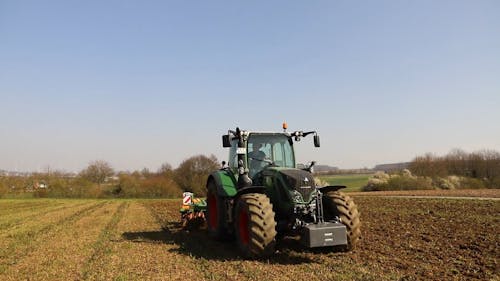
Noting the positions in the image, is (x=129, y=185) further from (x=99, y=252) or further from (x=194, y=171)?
(x=99, y=252)

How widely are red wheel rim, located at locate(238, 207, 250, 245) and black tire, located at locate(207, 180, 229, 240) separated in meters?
1.41

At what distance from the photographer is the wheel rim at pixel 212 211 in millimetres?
9477

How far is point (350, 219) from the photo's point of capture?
7188mm

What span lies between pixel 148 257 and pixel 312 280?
11.8 feet

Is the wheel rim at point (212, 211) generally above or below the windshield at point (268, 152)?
below

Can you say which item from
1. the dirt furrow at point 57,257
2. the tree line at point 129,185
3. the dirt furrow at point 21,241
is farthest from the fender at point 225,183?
the tree line at point 129,185

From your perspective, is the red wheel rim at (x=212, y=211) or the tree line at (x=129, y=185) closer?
the red wheel rim at (x=212, y=211)

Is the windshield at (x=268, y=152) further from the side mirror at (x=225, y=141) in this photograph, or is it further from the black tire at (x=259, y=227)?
the black tire at (x=259, y=227)

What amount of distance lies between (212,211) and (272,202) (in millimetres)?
2469

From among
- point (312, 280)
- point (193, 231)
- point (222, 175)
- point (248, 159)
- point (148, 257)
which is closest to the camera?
point (312, 280)

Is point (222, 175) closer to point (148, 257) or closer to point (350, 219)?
point (148, 257)

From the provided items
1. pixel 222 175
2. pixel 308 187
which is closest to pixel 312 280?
pixel 308 187

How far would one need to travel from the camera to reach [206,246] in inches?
346

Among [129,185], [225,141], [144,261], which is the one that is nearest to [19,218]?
[144,261]
